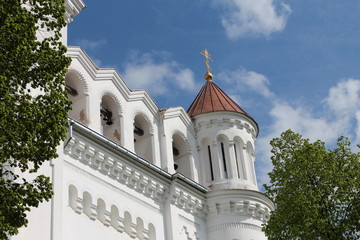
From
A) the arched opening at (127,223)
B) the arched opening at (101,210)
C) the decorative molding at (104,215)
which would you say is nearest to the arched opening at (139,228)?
the decorative molding at (104,215)

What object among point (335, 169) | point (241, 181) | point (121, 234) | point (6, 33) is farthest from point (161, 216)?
point (6, 33)

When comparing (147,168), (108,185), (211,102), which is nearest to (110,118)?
(147,168)

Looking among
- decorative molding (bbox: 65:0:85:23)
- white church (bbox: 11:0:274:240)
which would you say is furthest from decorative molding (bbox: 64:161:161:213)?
decorative molding (bbox: 65:0:85:23)

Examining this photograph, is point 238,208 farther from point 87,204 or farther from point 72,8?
point 72,8

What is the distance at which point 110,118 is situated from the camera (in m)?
25.5

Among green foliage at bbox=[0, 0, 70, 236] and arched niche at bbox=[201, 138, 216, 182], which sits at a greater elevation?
arched niche at bbox=[201, 138, 216, 182]

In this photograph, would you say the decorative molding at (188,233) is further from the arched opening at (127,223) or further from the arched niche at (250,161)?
the arched niche at (250,161)

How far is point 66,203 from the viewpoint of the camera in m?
21.0

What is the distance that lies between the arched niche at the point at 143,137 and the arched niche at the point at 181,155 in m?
1.61

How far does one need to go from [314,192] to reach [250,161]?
9.00 meters

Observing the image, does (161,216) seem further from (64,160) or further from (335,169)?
(335,169)

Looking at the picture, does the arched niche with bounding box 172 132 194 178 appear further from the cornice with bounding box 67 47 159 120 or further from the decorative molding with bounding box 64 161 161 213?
the decorative molding with bounding box 64 161 161 213

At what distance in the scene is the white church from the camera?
853 inches

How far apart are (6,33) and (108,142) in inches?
380
